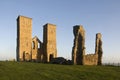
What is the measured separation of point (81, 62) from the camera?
1384 inches

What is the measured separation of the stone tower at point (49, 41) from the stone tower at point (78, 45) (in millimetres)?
13073

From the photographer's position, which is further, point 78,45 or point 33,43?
point 33,43

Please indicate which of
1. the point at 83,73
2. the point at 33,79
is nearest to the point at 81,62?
the point at 83,73

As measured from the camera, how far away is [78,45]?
117 feet

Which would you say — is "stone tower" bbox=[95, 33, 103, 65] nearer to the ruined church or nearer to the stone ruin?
the stone ruin

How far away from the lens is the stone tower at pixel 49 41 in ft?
157

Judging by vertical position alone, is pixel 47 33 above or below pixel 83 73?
above

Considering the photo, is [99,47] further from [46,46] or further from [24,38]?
[24,38]

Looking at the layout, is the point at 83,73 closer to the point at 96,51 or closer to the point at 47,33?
the point at 96,51

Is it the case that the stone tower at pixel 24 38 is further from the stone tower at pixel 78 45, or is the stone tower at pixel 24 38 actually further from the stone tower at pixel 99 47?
the stone tower at pixel 99 47

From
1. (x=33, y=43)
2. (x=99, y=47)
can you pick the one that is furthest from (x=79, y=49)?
(x=33, y=43)

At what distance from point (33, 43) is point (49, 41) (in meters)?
3.87

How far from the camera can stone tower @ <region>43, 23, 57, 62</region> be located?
4800 centimetres

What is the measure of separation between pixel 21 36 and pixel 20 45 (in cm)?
171
